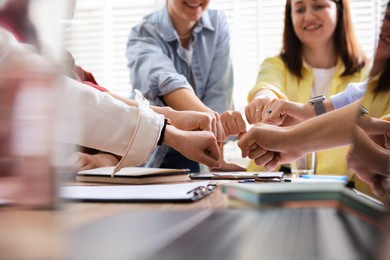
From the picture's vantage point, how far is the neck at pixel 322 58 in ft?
2.56

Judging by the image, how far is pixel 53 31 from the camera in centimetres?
31

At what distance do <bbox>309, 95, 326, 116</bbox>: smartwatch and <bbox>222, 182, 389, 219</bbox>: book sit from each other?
1.18ft

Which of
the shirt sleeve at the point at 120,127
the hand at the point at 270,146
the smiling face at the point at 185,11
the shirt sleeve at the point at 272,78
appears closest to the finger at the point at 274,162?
the hand at the point at 270,146

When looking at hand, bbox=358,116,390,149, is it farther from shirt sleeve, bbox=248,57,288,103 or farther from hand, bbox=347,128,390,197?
shirt sleeve, bbox=248,57,288,103

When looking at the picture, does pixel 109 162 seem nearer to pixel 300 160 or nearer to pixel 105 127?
pixel 105 127

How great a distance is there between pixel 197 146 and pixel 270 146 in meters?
0.13

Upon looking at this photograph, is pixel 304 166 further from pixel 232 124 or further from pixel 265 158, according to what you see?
pixel 232 124

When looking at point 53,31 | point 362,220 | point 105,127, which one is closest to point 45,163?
point 53,31

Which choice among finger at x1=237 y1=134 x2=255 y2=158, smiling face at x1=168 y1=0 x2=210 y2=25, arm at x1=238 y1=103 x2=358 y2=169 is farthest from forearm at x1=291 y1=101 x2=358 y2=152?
smiling face at x1=168 y1=0 x2=210 y2=25

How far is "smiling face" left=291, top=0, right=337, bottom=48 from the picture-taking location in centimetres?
76

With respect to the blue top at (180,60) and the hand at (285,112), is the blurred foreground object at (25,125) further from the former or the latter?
the blue top at (180,60)

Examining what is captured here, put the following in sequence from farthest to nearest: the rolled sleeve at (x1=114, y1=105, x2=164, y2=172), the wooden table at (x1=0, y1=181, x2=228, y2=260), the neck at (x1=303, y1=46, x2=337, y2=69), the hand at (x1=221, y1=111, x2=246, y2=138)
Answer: the hand at (x1=221, y1=111, x2=246, y2=138) → the neck at (x1=303, y1=46, x2=337, y2=69) → the rolled sleeve at (x1=114, y1=105, x2=164, y2=172) → the wooden table at (x1=0, y1=181, x2=228, y2=260)

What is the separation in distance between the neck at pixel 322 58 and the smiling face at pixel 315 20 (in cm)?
1

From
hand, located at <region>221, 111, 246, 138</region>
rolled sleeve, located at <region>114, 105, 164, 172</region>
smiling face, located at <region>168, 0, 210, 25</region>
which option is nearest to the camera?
rolled sleeve, located at <region>114, 105, 164, 172</region>
